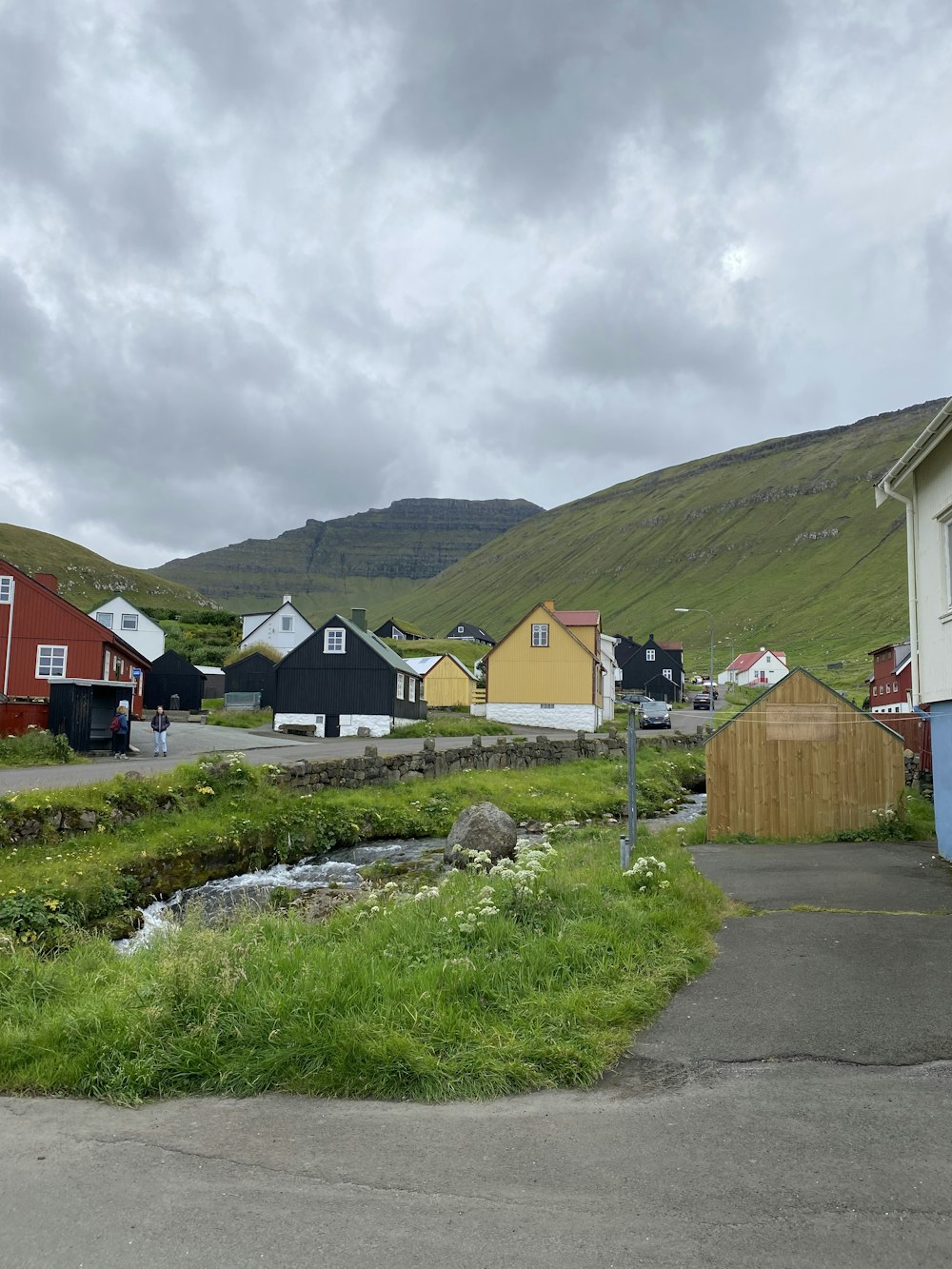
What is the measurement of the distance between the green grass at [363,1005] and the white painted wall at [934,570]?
21.9 feet

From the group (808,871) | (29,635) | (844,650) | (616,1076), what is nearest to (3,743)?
(29,635)

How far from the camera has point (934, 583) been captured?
13.1 m

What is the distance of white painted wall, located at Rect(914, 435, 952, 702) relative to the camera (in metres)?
12.5

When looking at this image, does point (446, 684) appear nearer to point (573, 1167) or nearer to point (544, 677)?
point (544, 677)

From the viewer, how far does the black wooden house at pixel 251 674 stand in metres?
62.2

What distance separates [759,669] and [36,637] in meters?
96.7

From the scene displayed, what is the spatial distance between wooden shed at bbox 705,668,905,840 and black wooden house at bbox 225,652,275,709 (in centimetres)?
4890

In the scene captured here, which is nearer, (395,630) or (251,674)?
(251,674)

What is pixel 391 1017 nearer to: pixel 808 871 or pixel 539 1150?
pixel 539 1150

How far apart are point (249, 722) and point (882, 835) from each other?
39.3m

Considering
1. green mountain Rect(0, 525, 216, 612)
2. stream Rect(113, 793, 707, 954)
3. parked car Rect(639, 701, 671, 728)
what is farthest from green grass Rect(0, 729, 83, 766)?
green mountain Rect(0, 525, 216, 612)

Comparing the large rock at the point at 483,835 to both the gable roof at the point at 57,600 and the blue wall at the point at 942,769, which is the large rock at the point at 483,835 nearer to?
the blue wall at the point at 942,769

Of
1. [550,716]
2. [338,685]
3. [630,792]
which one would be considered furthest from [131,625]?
[630,792]

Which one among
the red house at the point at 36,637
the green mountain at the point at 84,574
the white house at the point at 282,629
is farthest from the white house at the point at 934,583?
the green mountain at the point at 84,574
